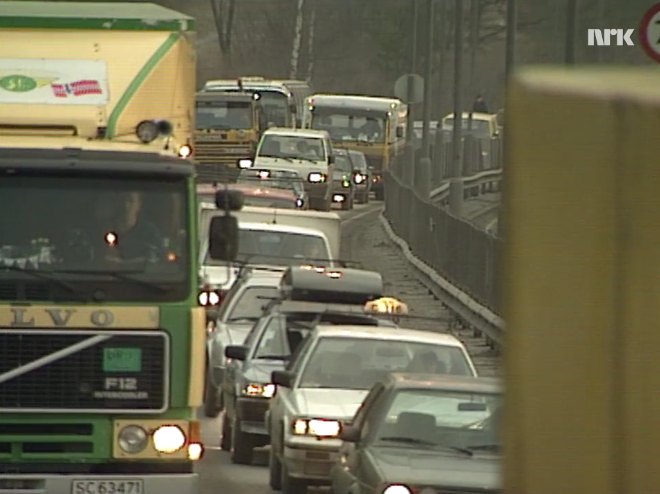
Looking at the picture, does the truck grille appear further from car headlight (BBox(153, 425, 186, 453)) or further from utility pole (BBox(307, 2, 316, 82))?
utility pole (BBox(307, 2, 316, 82))

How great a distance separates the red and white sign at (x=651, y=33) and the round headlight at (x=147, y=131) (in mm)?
6627

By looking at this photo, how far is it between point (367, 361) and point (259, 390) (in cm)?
174

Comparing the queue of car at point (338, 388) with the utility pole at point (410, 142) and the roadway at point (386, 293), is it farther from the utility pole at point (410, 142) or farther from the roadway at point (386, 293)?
the utility pole at point (410, 142)

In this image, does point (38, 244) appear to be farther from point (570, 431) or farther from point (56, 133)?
point (570, 431)

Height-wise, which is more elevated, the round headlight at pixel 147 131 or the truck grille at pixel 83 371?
the round headlight at pixel 147 131

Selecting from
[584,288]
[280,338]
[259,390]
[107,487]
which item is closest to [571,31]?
[280,338]

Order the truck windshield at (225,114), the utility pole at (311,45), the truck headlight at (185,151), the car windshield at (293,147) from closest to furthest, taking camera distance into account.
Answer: the truck headlight at (185,151) → the car windshield at (293,147) → the truck windshield at (225,114) → the utility pole at (311,45)

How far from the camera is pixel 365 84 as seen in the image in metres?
105

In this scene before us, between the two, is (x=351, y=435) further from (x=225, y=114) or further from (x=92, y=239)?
(x=225, y=114)

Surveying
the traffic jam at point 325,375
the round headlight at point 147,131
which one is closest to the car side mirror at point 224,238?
the traffic jam at point 325,375

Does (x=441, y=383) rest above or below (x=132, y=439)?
above

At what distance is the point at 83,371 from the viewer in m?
11.3

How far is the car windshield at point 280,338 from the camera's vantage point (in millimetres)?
17828

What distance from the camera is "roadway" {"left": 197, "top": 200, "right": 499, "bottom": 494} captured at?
642 inches
